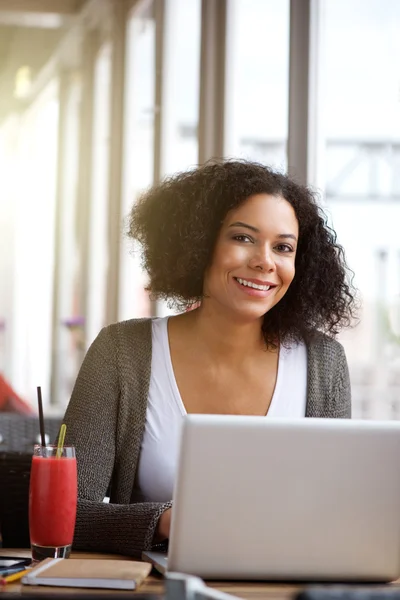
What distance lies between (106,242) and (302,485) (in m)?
4.48

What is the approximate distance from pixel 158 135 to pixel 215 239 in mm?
2593

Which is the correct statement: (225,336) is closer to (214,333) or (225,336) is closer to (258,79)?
(214,333)

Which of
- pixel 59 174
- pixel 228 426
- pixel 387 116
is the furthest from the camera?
pixel 59 174

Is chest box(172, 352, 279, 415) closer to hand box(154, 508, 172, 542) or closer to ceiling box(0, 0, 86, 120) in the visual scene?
hand box(154, 508, 172, 542)

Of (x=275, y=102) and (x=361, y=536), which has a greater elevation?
(x=275, y=102)

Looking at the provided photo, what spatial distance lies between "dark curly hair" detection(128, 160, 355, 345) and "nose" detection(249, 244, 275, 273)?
0.12 metres

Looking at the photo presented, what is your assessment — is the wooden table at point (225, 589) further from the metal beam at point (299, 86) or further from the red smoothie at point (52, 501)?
the metal beam at point (299, 86)

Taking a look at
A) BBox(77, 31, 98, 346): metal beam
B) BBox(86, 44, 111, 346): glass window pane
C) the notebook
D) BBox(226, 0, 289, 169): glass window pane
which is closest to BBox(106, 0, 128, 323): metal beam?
BBox(86, 44, 111, 346): glass window pane

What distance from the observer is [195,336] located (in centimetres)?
203

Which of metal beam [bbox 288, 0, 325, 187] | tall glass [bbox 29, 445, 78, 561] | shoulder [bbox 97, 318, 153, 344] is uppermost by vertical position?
metal beam [bbox 288, 0, 325, 187]

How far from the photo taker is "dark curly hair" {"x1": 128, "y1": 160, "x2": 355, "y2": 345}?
2037 mm

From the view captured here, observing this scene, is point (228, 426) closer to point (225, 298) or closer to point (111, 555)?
point (111, 555)

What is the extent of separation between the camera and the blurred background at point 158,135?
102 inches

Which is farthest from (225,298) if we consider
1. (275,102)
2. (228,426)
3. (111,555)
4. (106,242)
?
(106,242)
